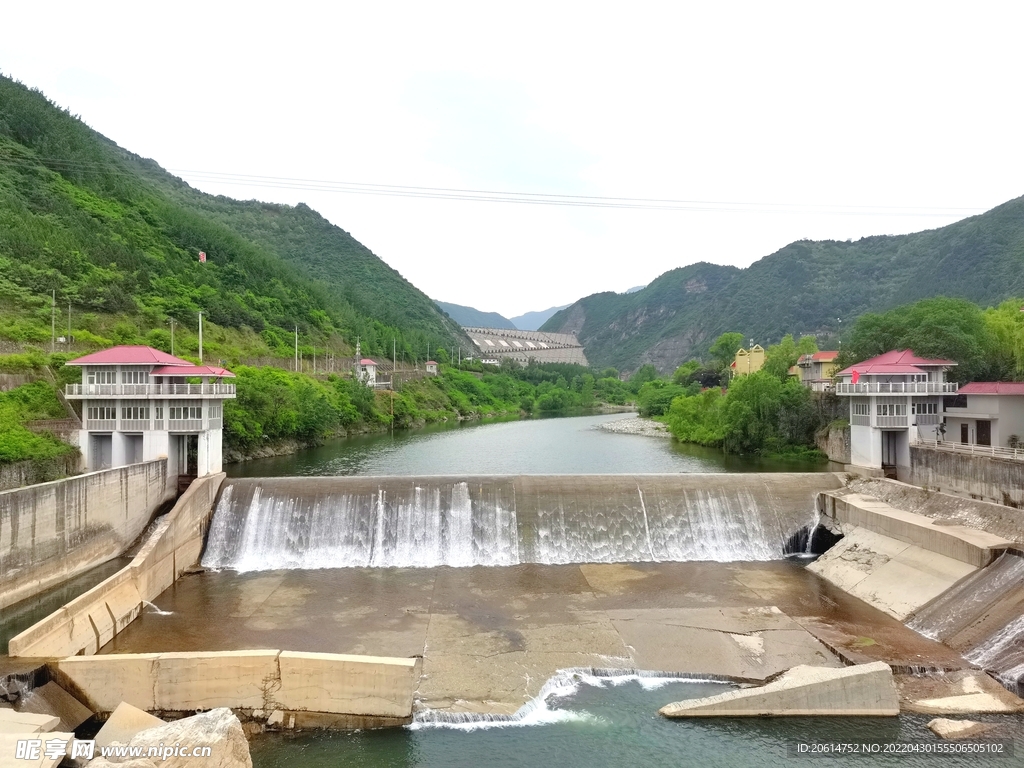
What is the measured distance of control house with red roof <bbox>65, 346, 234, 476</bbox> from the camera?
73.6ft

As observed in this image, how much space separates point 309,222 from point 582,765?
136m

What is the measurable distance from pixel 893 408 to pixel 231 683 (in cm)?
2492

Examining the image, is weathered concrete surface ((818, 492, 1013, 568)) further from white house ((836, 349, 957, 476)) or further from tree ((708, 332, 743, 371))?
tree ((708, 332, 743, 371))

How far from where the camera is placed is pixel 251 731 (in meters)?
11.3

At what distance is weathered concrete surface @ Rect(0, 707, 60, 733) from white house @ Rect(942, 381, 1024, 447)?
2968 centimetres

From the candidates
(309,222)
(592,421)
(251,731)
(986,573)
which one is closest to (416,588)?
(251,731)

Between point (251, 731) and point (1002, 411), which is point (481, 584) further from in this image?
point (1002, 411)

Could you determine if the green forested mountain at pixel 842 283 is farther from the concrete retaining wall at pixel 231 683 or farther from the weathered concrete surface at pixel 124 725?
the weathered concrete surface at pixel 124 725

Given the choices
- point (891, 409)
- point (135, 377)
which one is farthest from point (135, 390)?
point (891, 409)

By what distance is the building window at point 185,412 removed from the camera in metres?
23.0

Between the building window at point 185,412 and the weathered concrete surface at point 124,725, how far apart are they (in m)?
14.1

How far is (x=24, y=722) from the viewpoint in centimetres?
1004

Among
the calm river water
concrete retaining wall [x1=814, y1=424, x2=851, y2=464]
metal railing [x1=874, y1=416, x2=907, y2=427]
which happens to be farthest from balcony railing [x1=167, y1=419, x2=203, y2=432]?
concrete retaining wall [x1=814, y1=424, x2=851, y2=464]

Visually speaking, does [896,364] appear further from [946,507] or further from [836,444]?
[836,444]
